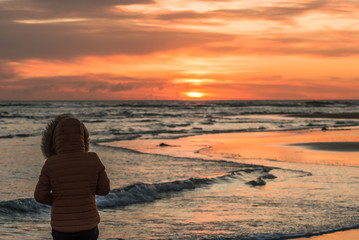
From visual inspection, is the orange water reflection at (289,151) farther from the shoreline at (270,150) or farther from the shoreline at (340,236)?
the shoreline at (340,236)

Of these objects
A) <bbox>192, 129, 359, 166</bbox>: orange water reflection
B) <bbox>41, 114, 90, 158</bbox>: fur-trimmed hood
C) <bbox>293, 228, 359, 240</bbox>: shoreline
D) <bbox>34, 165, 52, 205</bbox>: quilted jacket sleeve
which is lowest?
<bbox>192, 129, 359, 166</bbox>: orange water reflection

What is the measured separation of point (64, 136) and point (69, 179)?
12.3 inches

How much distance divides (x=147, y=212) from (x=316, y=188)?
3.90 metres

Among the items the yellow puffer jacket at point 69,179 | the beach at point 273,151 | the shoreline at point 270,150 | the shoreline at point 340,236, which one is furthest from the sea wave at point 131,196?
the yellow puffer jacket at point 69,179

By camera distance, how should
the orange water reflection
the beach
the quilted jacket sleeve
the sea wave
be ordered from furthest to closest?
1. the orange water reflection
2. the beach
3. the sea wave
4. the quilted jacket sleeve

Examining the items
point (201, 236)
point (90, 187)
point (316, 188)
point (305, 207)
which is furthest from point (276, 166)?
point (90, 187)

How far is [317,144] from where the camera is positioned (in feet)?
67.7

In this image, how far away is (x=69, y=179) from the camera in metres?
3.27

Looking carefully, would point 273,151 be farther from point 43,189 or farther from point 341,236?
point 43,189

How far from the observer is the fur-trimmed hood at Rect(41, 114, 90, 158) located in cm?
329

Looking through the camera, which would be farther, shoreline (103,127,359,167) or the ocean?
shoreline (103,127,359,167)

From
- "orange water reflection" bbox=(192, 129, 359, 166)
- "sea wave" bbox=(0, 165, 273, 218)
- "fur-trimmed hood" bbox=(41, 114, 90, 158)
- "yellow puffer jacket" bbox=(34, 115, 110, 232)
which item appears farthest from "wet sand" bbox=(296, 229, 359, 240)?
"orange water reflection" bbox=(192, 129, 359, 166)

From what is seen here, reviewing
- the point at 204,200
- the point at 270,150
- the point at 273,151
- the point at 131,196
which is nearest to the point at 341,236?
the point at 204,200

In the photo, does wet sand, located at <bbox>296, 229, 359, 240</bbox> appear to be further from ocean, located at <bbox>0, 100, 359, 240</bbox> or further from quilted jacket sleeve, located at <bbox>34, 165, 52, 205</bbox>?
quilted jacket sleeve, located at <bbox>34, 165, 52, 205</bbox>
